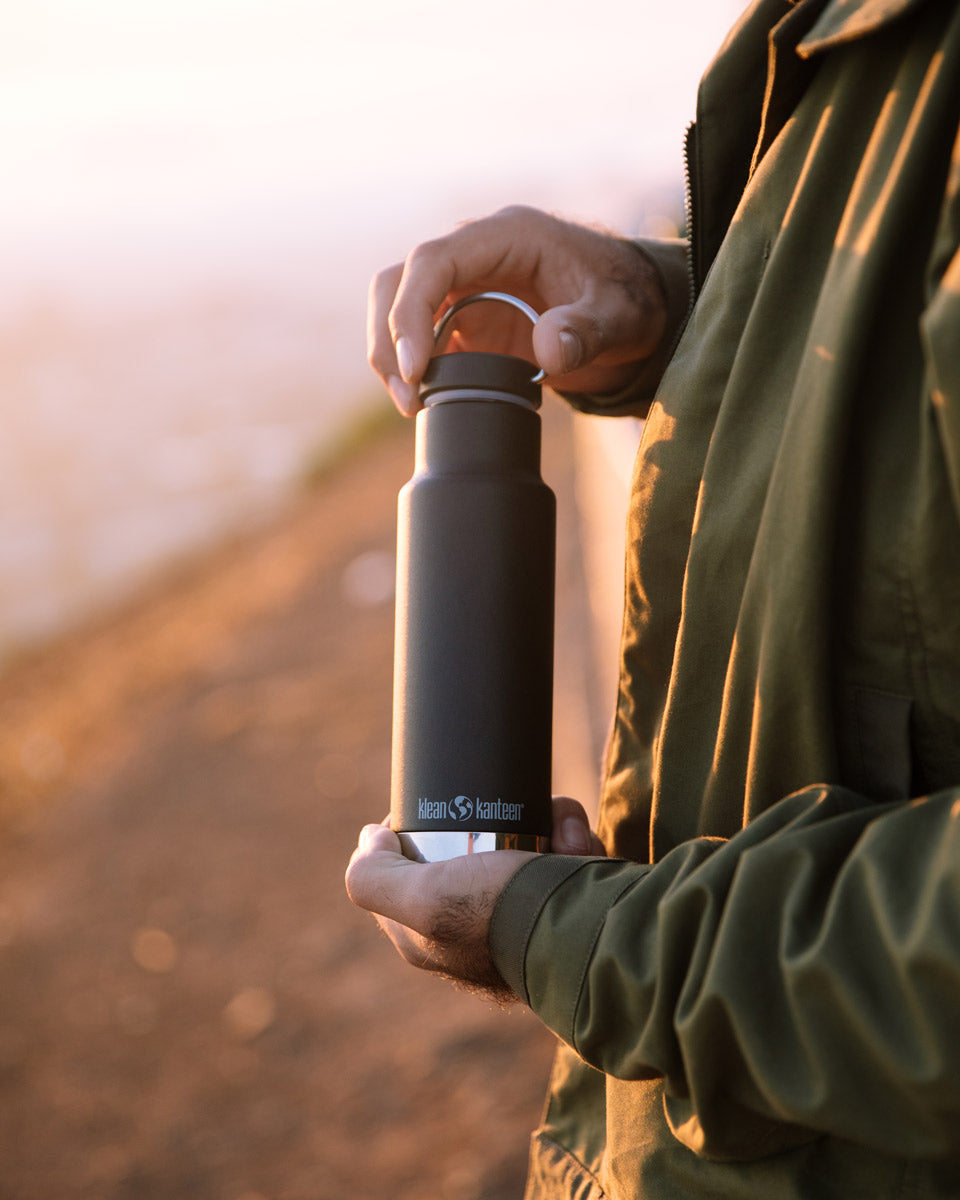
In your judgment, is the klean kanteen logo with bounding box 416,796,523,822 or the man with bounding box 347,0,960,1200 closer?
the man with bounding box 347,0,960,1200

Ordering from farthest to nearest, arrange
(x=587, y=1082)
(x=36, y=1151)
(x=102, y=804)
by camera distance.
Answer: (x=102, y=804) → (x=36, y=1151) → (x=587, y=1082)

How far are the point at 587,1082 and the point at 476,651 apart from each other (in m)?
0.58

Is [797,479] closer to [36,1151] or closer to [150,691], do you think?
[36,1151]

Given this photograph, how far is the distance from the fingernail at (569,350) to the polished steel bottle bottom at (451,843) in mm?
613

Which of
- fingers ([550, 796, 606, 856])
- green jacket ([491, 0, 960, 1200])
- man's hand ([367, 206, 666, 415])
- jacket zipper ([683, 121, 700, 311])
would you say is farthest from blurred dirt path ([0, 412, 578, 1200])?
jacket zipper ([683, 121, 700, 311])

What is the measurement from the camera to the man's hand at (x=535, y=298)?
1.47 metres

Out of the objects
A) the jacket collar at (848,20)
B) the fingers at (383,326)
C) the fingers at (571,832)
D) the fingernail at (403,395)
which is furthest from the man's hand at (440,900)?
the jacket collar at (848,20)

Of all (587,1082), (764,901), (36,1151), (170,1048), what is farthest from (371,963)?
(764,901)

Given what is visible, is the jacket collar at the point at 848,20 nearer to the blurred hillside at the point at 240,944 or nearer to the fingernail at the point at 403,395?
the fingernail at the point at 403,395

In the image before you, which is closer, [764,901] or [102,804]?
[764,901]

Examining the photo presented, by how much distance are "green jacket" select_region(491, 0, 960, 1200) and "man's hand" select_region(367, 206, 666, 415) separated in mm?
327

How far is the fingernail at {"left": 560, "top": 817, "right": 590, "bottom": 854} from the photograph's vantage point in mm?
1361

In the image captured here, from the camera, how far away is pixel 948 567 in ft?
3.00

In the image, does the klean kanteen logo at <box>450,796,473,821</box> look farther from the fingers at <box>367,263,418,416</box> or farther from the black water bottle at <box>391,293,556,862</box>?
the fingers at <box>367,263,418,416</box>
